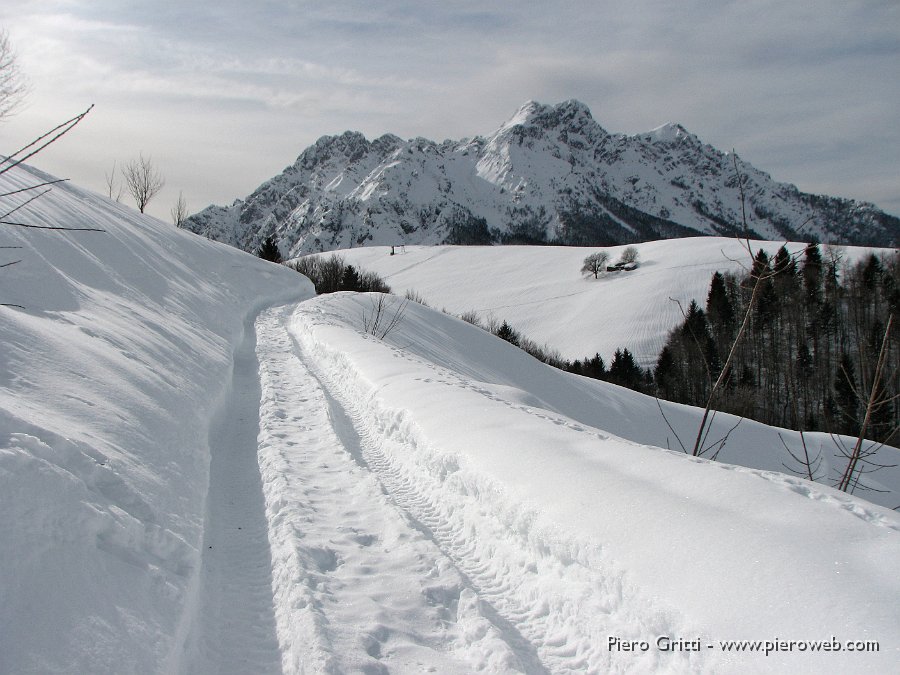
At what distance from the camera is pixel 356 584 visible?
13.3 ft

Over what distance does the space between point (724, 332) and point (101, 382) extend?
72.8 m

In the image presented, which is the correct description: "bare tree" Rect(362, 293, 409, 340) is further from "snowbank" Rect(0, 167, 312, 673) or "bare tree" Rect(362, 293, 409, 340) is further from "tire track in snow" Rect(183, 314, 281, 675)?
"tire track in snow" Rect(183, 314, 281, 675)

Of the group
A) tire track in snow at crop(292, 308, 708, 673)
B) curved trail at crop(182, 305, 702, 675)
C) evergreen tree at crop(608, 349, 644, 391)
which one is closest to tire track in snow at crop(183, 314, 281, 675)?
curved trail at crop(182, 305, 702, 675)

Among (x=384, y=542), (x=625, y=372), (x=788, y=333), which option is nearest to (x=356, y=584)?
(x=384, y=542)

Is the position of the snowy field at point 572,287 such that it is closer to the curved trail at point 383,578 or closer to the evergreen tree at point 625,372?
the evergreen tree at point 625,372

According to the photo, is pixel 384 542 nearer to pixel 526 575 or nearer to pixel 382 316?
pixel 526 575

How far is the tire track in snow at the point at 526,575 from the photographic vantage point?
329 centimetres

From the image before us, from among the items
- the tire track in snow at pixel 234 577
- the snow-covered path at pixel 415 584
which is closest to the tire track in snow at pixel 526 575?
the snow-covered path at pixel 415 584

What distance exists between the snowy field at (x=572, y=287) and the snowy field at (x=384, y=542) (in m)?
61.7

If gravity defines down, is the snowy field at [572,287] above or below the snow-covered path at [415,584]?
above

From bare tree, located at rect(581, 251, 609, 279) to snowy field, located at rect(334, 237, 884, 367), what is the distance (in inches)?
60.1

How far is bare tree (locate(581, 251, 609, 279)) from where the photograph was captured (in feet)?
290

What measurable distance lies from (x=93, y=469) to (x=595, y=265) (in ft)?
297

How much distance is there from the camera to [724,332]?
66750mm
